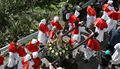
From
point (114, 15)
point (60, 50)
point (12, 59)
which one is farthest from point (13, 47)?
point (114, 15)

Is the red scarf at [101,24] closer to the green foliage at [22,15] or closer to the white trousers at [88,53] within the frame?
the white trousers at [88,53]

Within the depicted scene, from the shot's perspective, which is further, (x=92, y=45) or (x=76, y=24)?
(x=76, y=24)

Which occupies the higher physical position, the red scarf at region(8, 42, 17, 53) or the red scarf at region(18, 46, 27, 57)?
the red scarf at region(8, 42, 17, 53)

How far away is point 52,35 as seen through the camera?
6863 mm

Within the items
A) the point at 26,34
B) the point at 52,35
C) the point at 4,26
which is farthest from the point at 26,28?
the point at 52,35

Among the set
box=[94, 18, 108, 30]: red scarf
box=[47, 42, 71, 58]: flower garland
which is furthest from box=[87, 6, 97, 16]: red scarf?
box=[47, 42, 71, 58]: flower garland

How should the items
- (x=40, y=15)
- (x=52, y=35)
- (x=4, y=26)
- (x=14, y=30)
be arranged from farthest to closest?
(x=40, y=15) < (x=4, y=26) < (x=14, y=30) < (x=52, y=35)

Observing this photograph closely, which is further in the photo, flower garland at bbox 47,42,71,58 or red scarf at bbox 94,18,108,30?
red scarf at bbox 94,18,108,30

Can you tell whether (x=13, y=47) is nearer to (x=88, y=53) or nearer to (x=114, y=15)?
(x=88, y=53)

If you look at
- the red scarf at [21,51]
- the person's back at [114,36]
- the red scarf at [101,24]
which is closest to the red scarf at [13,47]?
the red scarf at [21,51]

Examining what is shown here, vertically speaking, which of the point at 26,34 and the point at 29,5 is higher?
the point at 29,5

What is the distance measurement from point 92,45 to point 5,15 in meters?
5.30

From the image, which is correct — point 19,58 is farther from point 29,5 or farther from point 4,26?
point 29,5

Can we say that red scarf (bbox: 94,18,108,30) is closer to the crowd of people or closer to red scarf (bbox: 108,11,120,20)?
the crowd of people
